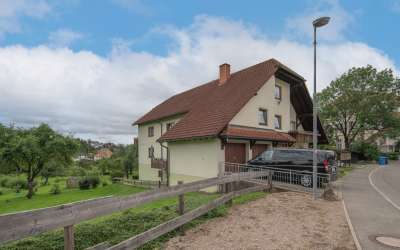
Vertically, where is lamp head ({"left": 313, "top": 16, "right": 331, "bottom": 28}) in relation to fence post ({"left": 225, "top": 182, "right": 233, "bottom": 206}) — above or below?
above

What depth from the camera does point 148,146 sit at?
25.7m

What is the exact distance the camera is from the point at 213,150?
14773 millimetres

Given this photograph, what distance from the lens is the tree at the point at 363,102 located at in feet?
118

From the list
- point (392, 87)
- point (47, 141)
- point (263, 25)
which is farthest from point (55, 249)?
point (392, 87)

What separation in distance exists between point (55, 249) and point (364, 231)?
6.57 metres

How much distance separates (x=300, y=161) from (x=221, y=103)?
6.43m

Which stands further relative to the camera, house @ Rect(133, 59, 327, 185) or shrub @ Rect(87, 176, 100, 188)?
shrub @ Rect(87, 176, 100, 188)

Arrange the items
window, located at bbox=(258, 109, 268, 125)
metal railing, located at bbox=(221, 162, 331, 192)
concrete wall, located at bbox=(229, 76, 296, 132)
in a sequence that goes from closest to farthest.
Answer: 1. metal railing, located at bbox=(221, 162, 331, 192)
2. concrete wall, located at bbox=(229, 76, 296, 132)
3. window, located at bbox=(258, 109, 268, 125)

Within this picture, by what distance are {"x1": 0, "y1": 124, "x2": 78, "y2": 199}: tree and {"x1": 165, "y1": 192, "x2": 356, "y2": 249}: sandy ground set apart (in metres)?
22.7

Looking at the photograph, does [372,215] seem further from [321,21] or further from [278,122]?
[278,122]

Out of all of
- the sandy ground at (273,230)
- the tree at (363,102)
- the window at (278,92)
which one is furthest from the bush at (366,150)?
the sandy ground at (273,230)

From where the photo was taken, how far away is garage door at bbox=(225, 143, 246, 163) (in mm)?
15180

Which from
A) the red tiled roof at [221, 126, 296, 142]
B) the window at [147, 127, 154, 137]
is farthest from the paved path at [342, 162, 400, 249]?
the window at [147, 127, 154, 137]

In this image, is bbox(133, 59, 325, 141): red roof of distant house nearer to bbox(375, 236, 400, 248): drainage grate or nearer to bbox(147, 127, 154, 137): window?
bbox(147, 127, 154, 137): window
